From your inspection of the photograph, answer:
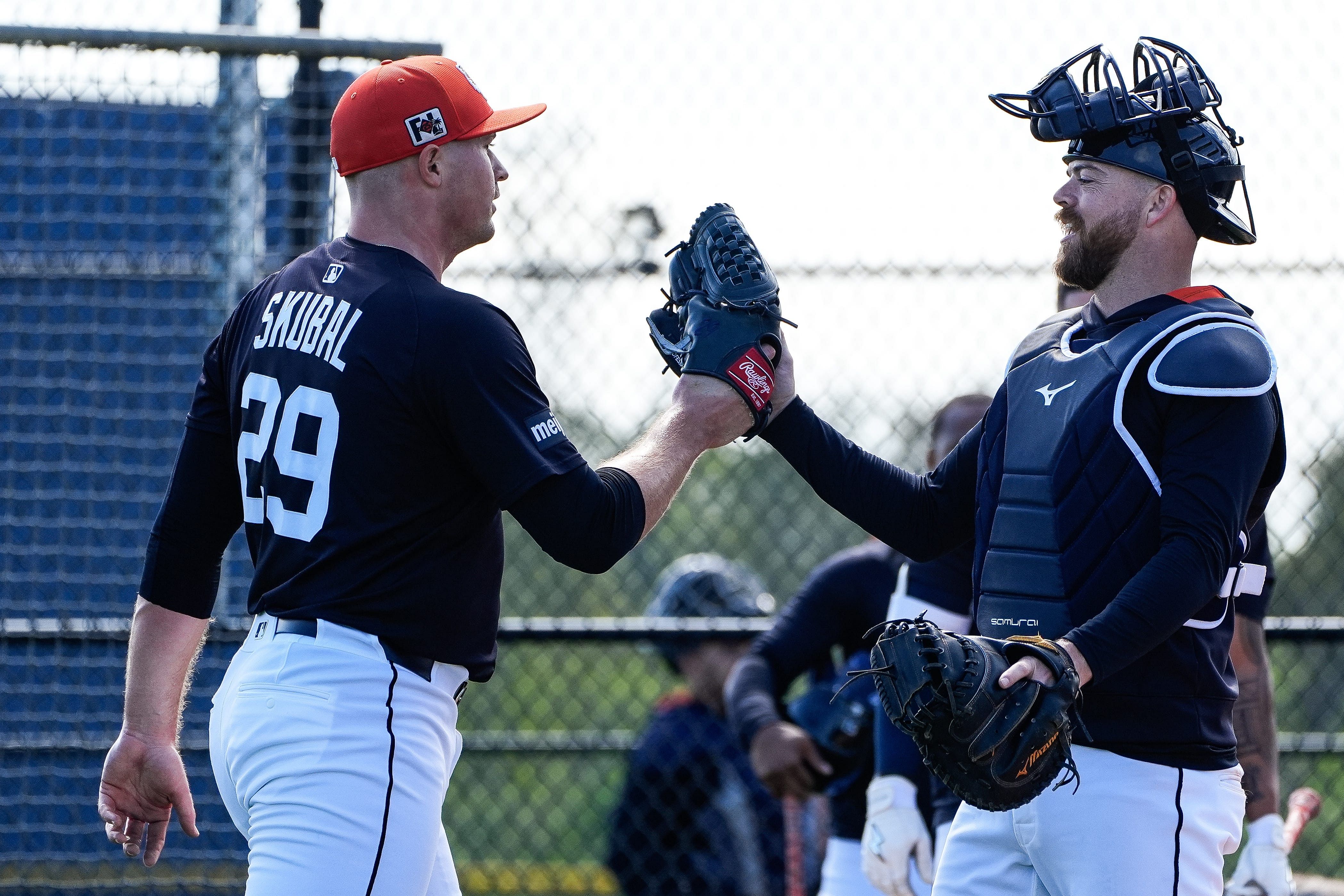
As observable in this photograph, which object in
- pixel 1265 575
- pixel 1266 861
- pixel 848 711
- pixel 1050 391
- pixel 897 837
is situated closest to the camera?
pixel 1050 391

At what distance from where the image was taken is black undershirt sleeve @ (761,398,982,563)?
8.61 ft

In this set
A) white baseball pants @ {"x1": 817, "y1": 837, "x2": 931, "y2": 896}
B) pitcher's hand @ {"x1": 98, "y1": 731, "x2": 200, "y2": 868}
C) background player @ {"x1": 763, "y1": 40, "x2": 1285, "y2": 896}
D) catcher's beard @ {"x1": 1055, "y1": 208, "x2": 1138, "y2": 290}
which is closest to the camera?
background player @ {"x1": 763, "y1": 40, "x2": 1285, "y2": 896}

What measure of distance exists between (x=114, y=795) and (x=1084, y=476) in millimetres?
1795

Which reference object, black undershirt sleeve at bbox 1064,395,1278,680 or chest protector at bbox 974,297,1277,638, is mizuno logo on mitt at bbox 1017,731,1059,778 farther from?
chest protector at bbox 974,297,1277,638

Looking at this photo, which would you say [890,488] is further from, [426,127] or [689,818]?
[689,818]

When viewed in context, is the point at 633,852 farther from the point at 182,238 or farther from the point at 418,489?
the point at 418,489

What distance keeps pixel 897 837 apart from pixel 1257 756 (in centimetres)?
82

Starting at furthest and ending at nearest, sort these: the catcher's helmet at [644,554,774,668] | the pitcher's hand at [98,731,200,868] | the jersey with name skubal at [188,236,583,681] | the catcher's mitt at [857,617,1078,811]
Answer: the catcher's helmet at [644,554,774,668]
the pitcher's hand at [98,731,200,868]
the jersey with name skubal at [188,236,583,681]
the catcher's mitt at [857,617,1078,811]

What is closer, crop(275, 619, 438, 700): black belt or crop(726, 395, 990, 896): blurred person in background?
crop(275, 619, 438, 700): black belt

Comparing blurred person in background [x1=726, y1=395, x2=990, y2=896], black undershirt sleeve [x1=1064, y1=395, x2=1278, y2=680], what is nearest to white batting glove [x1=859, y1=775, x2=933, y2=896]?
blurred person in background [x1=726, y1=395, x2=990, y2=896]

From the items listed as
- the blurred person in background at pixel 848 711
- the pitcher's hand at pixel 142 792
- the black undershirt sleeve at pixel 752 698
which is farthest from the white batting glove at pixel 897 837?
the pitcher's hand at pixel 142 792

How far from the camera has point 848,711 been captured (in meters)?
3.66

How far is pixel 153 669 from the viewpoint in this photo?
8.36 ft

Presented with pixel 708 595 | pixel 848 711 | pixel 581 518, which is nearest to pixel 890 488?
pixel 581 518
